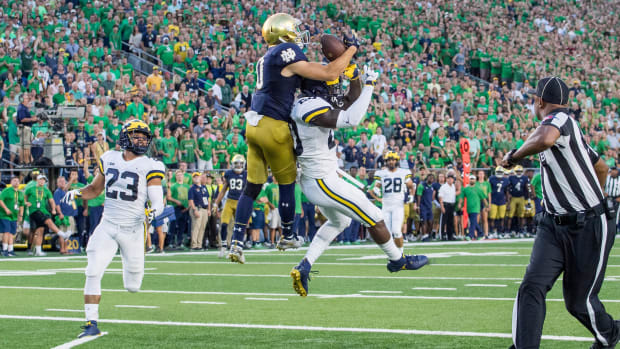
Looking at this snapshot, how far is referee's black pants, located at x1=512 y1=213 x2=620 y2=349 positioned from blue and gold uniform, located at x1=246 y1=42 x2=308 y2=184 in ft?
6.61

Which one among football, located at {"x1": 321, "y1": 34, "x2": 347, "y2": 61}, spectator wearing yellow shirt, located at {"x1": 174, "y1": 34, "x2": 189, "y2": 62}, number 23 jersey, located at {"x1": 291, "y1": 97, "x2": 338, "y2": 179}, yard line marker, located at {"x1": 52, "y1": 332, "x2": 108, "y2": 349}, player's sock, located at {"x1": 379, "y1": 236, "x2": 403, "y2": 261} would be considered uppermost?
spectator wearing yellow shirt, located at {"x1": 174, "y1": 34, "x2": 189, "y2": 62}

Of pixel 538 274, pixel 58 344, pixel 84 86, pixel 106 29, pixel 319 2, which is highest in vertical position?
pixel 319 2

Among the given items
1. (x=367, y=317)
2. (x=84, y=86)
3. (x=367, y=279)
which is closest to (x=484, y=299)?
(x=367, y=317)

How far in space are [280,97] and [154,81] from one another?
45.0 feet

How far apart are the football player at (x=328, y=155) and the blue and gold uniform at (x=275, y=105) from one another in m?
0.11

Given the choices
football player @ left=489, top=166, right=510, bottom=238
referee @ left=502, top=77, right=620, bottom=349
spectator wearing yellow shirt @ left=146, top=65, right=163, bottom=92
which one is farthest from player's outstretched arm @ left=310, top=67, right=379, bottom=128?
football player @ left=489, top=166, right=510, bottom=238

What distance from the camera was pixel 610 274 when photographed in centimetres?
1227

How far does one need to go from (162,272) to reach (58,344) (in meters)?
6.18

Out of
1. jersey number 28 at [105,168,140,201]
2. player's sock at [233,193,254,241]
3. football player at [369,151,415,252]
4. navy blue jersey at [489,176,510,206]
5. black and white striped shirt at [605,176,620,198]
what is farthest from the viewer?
navy blue jersey at [489,176,510,206]

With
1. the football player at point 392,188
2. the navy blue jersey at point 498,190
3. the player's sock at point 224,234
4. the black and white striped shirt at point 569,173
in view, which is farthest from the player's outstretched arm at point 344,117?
the navy blue jersey at point 498,190

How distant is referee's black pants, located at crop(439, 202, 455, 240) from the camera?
21.6 metres

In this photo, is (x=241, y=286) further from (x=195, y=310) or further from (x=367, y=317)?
(x=367, y=317)

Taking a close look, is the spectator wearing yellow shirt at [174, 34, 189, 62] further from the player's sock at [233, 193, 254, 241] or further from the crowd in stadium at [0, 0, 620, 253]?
the player's sock at [233, 193, 254, 241]

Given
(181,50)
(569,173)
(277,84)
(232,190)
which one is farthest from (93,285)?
(181,50)
